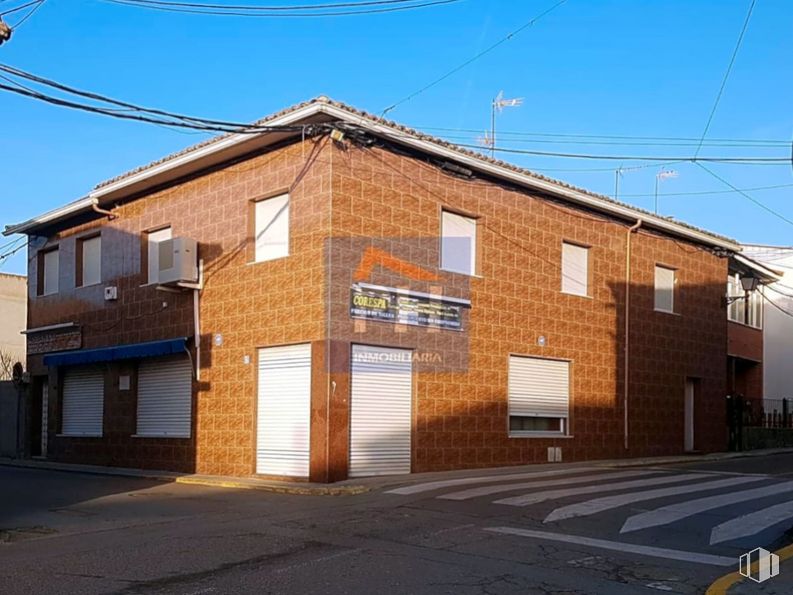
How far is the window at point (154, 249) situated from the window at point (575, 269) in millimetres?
9592

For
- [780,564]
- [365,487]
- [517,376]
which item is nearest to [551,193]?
[517,376]

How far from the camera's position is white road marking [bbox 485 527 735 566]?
29.7ft

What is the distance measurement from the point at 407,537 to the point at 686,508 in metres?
4.34

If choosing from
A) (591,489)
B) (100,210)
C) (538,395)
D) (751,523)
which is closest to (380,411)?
(591,489)

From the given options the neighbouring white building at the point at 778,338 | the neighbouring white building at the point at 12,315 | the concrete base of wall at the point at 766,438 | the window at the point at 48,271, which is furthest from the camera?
the neighbouring white building at the point at 12,315

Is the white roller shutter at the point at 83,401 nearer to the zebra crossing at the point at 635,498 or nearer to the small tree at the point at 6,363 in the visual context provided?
the zebra crossing at the point at 635,498

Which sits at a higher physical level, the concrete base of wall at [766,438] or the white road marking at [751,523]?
the white road marking at [751,523]

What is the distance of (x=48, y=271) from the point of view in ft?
84.7

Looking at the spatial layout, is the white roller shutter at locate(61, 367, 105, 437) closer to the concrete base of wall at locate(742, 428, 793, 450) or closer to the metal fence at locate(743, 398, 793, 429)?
the concrete base of wall at locate(742, 428, 793, 450)

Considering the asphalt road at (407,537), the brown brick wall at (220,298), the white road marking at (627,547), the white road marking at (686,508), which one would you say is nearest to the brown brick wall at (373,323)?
the brown brick wall at (220,298)

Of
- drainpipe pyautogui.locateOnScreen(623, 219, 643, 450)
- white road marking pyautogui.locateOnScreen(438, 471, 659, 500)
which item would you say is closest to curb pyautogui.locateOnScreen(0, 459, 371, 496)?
white road marking pyautogui.locateOnScreen(438, 471, 659, 500)

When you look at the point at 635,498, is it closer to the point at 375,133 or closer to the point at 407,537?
the point at 407,537

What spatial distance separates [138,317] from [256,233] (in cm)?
480

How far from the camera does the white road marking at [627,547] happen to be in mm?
9039
